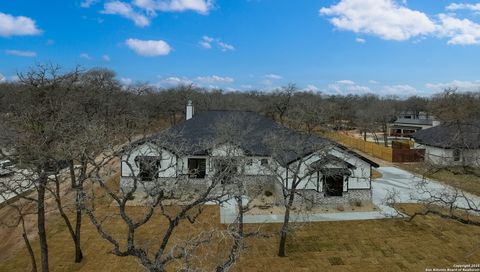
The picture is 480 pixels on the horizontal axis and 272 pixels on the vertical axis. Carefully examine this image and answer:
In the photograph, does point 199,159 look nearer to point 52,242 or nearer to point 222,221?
point 222,221

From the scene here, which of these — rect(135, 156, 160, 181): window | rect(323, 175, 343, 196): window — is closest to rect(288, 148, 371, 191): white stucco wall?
rect(323, 175, 343, 196): window

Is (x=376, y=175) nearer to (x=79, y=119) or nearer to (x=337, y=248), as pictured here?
(x=337, y=248)

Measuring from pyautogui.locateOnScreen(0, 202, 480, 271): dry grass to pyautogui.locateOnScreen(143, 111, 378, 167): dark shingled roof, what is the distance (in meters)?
4.88

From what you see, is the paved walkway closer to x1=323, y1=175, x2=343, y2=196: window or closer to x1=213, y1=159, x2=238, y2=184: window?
x1=323, y1=175, x2=343, y2=196: window

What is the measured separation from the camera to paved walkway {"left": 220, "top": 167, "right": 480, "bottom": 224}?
19469 millimetres

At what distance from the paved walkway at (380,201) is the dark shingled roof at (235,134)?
336cm

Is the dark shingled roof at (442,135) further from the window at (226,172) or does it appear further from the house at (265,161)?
the window at (226,172)

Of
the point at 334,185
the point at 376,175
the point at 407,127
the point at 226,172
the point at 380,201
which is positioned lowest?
the point at 380,201

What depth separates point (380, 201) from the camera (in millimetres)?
22891

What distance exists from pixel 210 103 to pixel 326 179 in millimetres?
49392

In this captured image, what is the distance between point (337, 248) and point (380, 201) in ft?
29.2

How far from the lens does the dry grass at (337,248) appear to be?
45.9 feet

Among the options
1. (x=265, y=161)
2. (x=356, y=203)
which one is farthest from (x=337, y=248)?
(x=265, y=161)

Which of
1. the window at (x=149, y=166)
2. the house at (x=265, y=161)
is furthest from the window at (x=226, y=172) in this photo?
the house at (x=265, y=161)
